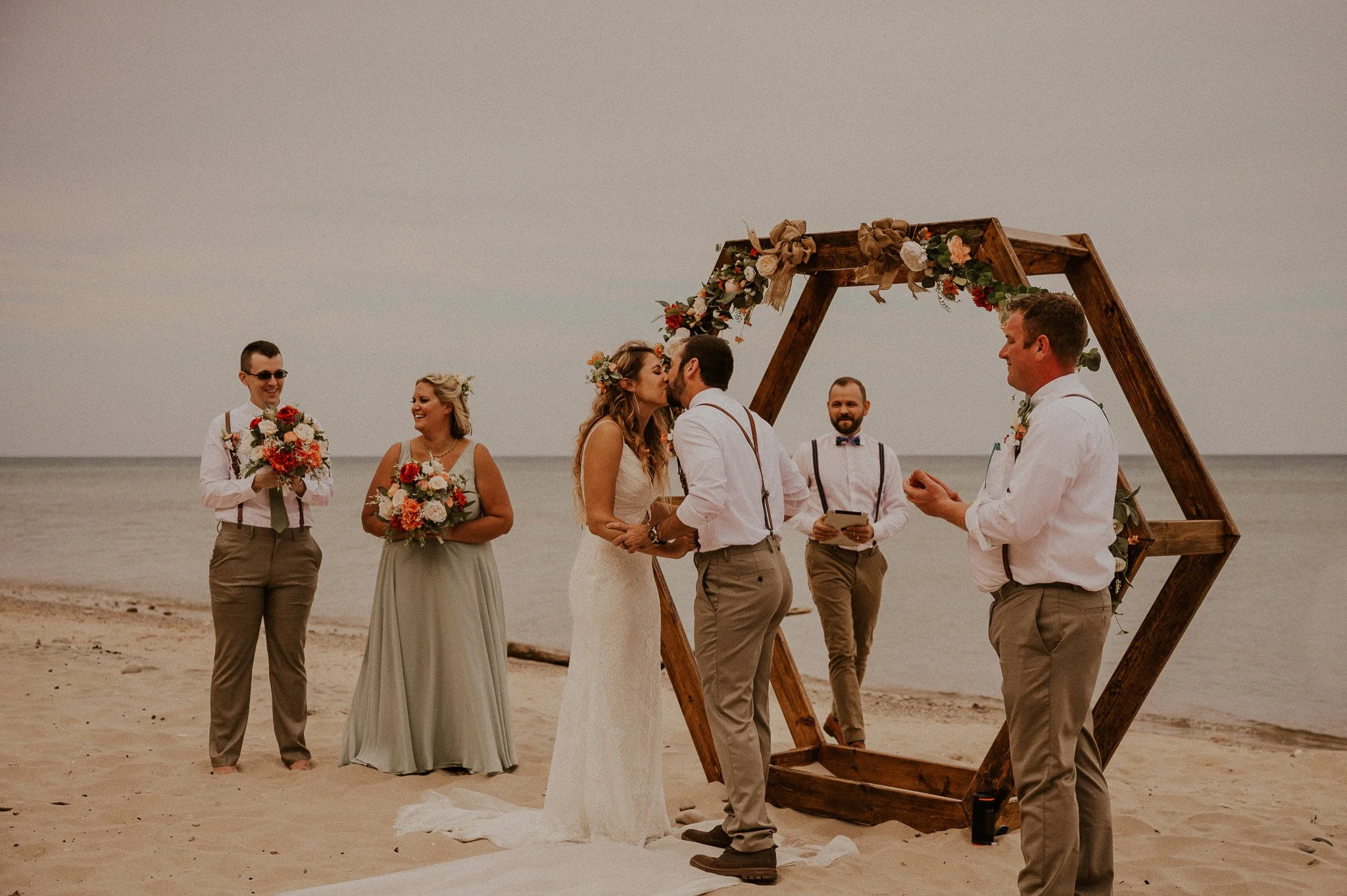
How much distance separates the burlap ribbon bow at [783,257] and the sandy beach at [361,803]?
250 centimetres

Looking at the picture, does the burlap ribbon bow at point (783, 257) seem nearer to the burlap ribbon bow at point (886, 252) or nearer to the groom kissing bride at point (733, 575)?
the burlap ribbon bow at point (886, 252)

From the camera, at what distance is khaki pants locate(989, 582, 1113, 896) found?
354 centimetres

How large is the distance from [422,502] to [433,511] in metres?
0.10

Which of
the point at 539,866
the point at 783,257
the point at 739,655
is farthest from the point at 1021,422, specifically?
the point at 539,866

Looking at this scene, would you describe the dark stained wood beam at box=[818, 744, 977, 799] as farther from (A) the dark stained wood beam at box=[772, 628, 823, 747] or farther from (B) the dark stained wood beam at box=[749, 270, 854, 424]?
(B) the dark stained wood beam at box=[749, 270, 854, 424]

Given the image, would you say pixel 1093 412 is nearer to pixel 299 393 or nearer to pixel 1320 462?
pixel 299 393

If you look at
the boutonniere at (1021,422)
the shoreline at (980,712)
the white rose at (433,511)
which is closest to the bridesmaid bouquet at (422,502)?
the white rose at (433,511)

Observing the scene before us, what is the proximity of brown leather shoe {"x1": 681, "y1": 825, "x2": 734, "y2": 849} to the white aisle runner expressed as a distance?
0.03 metres

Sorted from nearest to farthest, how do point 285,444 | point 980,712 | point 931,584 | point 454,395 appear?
point 285,444, point 454,395, point 980,712, point 931,584

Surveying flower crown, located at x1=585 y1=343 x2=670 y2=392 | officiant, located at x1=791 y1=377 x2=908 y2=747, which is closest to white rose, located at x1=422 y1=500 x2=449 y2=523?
flower crown, located at x1=585 y1=343 x2=670 y2=392

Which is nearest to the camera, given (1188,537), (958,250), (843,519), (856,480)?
(1188,537)

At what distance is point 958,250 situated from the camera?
4707 mm

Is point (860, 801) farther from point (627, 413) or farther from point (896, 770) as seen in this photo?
point (627, 413)

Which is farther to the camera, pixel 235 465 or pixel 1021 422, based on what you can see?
pixel 235 465
